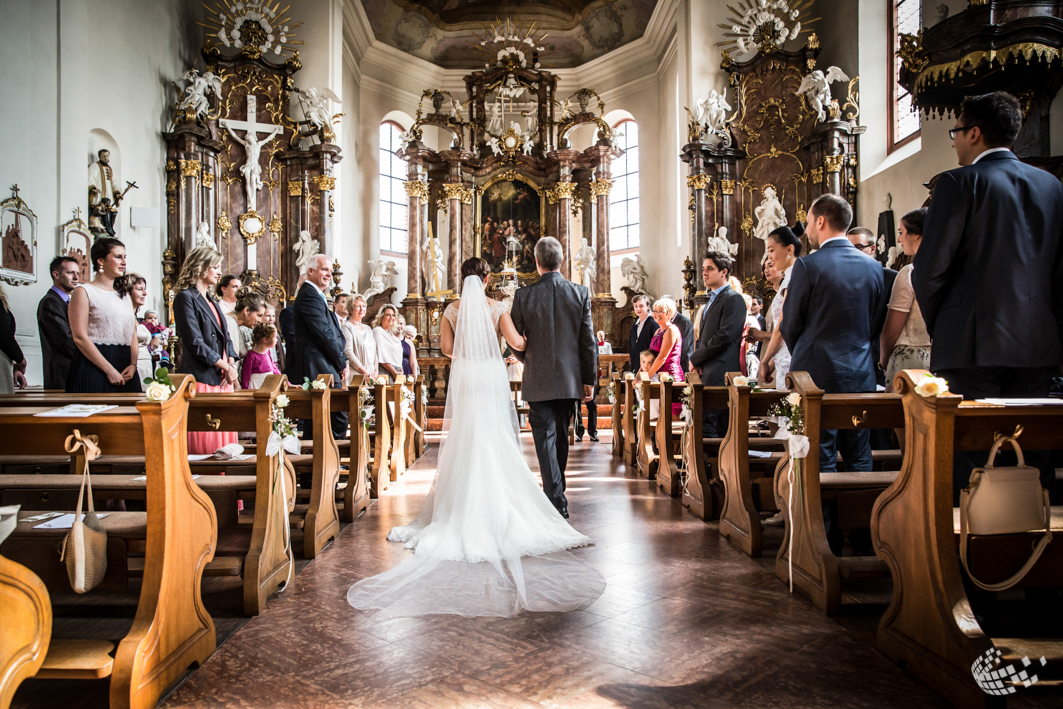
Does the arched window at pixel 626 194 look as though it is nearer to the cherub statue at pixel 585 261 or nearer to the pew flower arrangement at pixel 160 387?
the cherub statue at pixel 585 261

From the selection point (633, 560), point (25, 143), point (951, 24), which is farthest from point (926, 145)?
point (25, 143)

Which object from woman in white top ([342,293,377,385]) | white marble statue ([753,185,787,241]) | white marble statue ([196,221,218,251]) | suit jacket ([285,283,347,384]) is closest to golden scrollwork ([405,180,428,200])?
white marble statue ([196,221,218,251])

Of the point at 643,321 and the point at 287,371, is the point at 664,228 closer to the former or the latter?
the point at 643,321

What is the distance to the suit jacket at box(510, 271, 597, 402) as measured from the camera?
171 inches

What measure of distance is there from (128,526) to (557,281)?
2.75 m

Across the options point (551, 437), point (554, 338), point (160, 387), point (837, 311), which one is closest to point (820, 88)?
point (554, 338)

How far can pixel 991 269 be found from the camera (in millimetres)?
2623

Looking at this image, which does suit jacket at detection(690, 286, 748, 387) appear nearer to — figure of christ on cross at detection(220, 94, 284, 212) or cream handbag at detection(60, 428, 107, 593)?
cream handbag at detection(60, 428, 107, 593)

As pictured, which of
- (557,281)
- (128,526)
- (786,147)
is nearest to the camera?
(128,526)

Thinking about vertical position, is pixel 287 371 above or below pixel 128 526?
above

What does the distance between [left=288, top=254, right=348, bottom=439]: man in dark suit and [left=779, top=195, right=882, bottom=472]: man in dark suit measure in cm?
336

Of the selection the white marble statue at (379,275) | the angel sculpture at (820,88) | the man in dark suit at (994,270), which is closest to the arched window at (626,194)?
the white marble statue at (379,275)

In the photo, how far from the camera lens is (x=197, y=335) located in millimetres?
4320

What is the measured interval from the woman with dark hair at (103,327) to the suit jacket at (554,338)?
2461 mm
